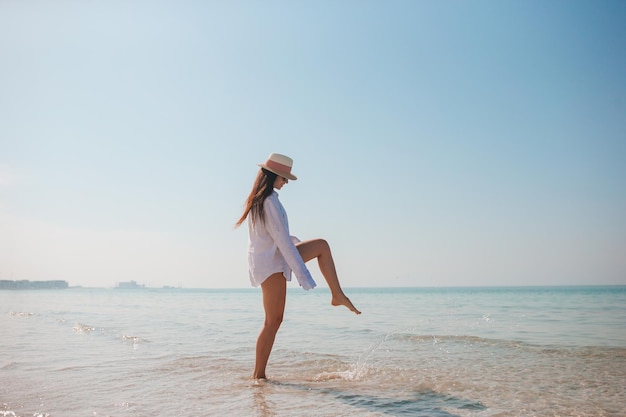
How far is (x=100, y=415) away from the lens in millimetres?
3189

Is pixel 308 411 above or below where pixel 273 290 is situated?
below

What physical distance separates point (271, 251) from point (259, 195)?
0.55 metres

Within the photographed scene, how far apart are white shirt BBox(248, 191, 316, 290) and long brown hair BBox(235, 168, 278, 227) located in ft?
0.14

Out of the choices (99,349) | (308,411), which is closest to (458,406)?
Result: (308,411)

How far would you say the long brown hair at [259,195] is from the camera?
4406 mm

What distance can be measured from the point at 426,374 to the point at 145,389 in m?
2.76

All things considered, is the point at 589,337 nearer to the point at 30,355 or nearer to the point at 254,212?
the point at 254,212

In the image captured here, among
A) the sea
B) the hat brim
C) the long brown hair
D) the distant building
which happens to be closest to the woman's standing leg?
the sea

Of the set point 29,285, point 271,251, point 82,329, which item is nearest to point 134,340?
point 82,329

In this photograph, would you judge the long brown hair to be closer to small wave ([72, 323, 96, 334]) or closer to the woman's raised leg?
the woman's raised leg

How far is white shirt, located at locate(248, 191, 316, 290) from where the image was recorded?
4219mm

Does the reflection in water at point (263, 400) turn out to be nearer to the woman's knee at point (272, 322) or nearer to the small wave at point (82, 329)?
the woman's knee at point (272, 322)

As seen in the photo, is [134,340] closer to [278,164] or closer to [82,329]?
[82,329]

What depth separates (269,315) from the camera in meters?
4.46
